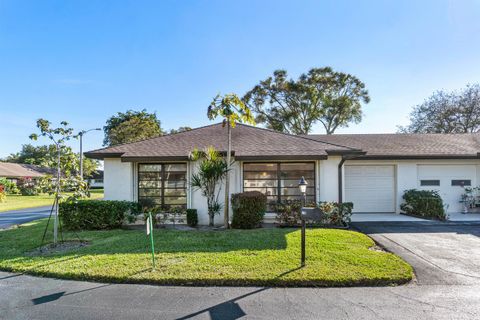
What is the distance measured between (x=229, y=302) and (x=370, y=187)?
34.5ft

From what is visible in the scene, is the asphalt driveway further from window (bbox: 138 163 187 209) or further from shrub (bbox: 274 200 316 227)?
window (bbox: 138 163 187 209)

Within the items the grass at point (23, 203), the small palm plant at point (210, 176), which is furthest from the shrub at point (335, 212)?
the grass at point (23, 203)

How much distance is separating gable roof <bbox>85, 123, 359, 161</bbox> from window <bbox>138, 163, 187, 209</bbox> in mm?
692

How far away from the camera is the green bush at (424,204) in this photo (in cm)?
1075

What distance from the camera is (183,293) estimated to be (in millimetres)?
4285

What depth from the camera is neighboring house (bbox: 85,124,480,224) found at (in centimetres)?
1013

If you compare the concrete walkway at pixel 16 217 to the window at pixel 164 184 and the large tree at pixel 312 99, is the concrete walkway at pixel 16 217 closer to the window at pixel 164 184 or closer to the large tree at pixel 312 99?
the window at pixel 164 184

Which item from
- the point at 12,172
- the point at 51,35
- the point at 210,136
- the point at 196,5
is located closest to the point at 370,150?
the point at 210,136

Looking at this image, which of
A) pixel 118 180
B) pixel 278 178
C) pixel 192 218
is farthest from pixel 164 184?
pixel 278 178

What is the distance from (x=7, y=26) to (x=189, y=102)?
9716mm

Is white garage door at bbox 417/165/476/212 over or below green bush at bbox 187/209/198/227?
over

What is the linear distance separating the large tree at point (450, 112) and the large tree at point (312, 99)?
616 cm

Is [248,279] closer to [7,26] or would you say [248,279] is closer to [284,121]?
[7,26]

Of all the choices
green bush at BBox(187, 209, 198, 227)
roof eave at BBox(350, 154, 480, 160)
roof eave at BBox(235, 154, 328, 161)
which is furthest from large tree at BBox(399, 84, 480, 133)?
green bush at BBox(187, 209, 198, 227)
